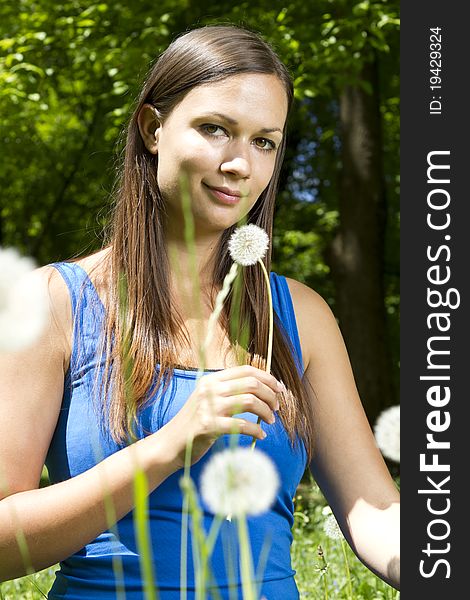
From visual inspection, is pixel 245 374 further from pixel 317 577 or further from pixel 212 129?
pixel 317 577

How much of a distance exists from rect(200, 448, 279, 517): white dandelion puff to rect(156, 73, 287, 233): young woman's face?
922mm

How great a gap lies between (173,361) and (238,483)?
3.94 feet

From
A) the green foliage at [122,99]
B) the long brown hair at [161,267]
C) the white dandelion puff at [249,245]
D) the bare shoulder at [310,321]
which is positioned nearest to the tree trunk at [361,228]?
the green foliage at [122,99]

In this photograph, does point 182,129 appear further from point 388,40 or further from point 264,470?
point 388,40

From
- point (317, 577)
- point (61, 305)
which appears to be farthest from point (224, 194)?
point (317, 577)

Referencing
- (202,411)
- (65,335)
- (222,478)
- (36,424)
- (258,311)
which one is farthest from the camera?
(258,311)

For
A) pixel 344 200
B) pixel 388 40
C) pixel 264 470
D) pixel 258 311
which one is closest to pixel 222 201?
pixel 258 311

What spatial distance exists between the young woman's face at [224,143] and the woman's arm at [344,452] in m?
0.39

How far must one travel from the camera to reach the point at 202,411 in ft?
3.36

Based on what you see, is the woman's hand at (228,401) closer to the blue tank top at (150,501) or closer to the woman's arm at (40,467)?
the woman's arm at (40,467)

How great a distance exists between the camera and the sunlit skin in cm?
160

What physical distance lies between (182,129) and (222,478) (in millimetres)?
1179

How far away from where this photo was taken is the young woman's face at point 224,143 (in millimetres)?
1598

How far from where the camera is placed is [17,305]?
1.66 ft
